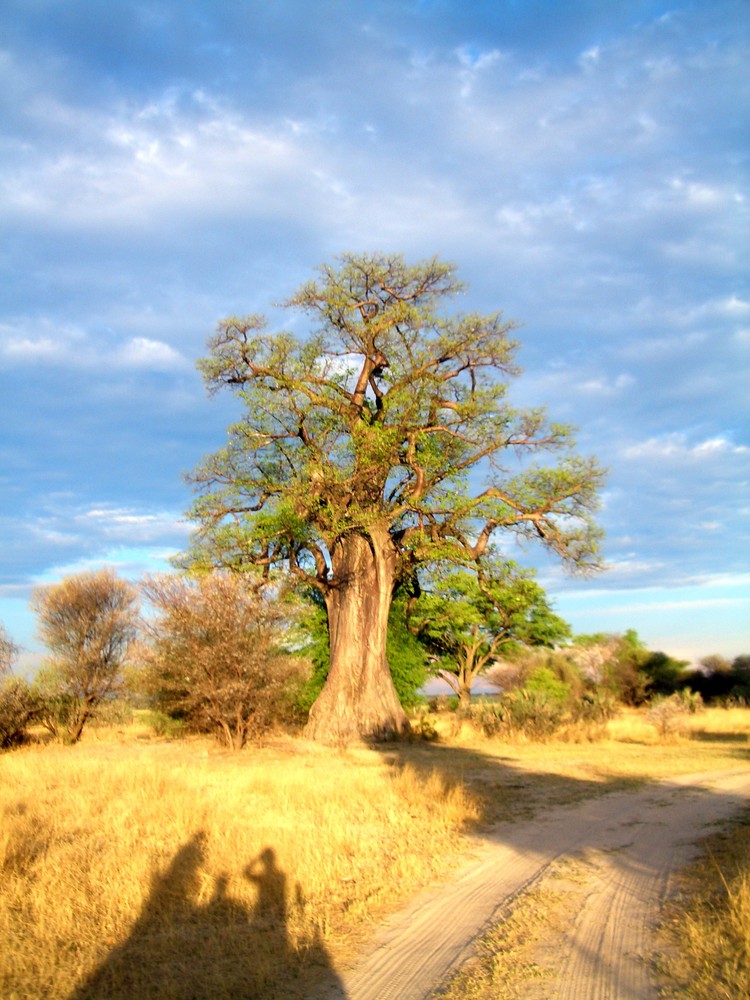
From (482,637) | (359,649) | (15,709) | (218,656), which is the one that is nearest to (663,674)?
(482,637)

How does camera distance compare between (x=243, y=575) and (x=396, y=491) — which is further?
(x=396, y=491)

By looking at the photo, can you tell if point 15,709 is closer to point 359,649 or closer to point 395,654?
point 359,649

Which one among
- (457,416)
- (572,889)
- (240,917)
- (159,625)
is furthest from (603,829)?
(457,416)

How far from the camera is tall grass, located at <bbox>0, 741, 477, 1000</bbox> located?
4625mm

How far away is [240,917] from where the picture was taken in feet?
18.5

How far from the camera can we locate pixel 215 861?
22.0 feet

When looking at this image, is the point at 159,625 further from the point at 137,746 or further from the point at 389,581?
the point at 389,581

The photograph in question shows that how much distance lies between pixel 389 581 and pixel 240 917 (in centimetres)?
1484

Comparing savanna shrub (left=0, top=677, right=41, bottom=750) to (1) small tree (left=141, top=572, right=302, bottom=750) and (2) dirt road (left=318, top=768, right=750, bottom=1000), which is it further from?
(2) dirt road (left=318, top=768, right=750, bottom=1000)

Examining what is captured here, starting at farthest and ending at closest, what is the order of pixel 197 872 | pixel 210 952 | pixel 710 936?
pixel 197 872
pixel 210 952
pixel 710 936

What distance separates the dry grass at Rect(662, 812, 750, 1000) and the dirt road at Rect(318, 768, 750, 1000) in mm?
163

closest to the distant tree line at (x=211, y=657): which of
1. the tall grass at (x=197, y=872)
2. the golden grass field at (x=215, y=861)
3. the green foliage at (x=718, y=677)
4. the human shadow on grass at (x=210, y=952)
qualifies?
the golden grass field at (x=215, y=861)

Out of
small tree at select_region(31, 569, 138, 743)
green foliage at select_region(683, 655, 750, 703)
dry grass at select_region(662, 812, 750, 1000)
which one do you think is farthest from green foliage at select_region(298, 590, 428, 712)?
green foliage at select_region(683, 655, 750, 703)

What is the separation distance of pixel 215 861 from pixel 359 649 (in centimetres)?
1316
